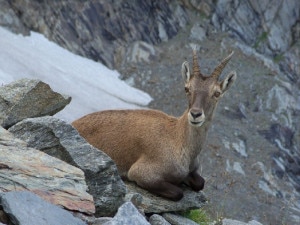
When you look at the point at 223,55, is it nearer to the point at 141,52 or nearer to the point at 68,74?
the point at 141,52

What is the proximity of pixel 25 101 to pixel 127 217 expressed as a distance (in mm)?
4854

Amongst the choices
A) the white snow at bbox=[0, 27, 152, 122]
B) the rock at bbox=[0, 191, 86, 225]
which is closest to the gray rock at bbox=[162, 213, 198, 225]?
the rock at bbox=[0, 191, 86, 225]

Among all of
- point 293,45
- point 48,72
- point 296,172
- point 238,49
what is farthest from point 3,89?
point 293,45

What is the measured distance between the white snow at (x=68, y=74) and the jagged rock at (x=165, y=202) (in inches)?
798

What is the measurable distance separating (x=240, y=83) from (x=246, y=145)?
21.4 feet

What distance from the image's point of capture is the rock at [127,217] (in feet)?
23.9

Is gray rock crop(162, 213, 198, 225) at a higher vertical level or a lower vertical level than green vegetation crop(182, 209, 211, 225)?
higher

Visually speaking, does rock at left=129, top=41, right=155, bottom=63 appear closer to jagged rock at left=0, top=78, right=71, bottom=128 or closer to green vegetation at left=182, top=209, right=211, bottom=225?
jagged rock at left=0, top=78, right=71, bottom=128

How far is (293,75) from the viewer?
4788 cm

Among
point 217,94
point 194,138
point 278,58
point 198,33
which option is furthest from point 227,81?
point 278,58

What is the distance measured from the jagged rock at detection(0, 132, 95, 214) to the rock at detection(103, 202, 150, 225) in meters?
0.54

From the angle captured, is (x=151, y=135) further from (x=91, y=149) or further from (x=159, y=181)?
(x=91, y=149)

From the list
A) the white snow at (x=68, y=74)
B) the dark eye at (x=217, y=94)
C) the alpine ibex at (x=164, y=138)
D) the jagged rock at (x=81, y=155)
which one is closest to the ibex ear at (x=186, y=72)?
the alpine ibex at (x=164, y=138)

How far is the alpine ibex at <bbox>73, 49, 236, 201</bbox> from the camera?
1178 cm
